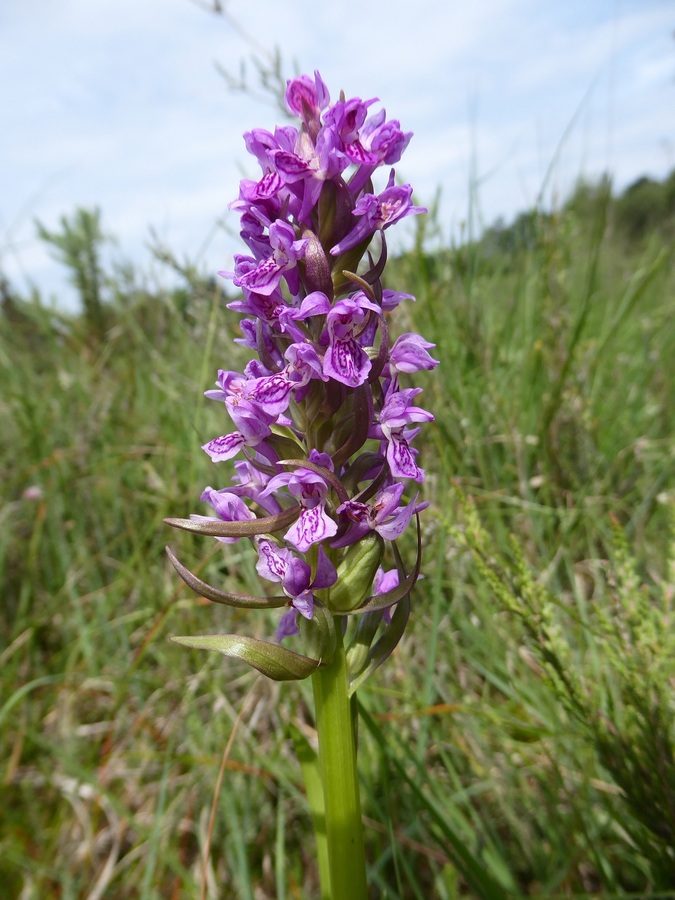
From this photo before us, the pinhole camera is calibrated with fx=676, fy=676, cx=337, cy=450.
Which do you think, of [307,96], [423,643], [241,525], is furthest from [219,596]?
[423,643]

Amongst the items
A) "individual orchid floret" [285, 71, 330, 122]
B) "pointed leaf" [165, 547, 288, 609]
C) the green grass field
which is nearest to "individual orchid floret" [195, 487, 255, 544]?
"pointed leaf" [165, 547, 288, 609]

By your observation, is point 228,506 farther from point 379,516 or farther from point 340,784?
point 340,784

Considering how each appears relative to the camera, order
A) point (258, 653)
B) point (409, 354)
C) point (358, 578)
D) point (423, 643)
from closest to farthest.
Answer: point (258, 653) < point (358, 578) < point (409, 354) < point (423, 643)

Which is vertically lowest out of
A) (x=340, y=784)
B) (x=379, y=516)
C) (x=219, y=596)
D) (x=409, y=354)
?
(x=340, y=784)

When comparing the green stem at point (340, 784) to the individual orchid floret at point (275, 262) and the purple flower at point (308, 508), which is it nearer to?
the purple flower at point (308, 508)

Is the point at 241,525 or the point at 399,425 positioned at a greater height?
the point at 399,425
